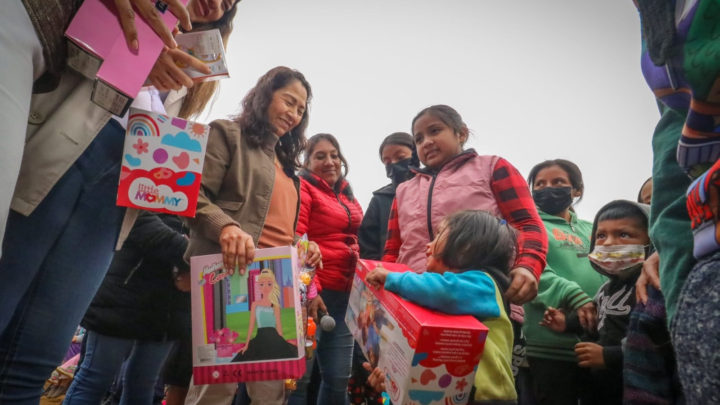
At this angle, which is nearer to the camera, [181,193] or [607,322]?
[181,193]

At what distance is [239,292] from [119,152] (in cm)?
52

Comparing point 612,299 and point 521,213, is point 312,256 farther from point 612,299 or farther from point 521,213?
point 612,299

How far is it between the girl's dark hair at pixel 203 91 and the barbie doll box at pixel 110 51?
1.35 feet

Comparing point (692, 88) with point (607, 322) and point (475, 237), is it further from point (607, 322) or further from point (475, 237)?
point (607, 322)

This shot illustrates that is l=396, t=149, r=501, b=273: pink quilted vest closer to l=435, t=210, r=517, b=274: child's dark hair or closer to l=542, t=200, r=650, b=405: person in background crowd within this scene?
l=435, t=210, r=517, b=274: child's dark hair

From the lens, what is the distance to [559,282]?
6.17 feet

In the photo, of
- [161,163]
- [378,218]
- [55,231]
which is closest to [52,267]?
[55,231]

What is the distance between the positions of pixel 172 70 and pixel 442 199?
3.73ft

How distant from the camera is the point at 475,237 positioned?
4.34ft

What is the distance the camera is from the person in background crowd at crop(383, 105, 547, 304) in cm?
155

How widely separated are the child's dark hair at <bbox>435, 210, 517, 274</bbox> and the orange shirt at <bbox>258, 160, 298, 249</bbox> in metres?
0.62

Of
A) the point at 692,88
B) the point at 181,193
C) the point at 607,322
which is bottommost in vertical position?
the point at 607,322

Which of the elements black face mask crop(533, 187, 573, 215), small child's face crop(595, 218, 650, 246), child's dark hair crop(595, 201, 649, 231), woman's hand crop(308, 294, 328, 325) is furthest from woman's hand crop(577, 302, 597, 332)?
woman's hand crop(308, 294, 328, 325)

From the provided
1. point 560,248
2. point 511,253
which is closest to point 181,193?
point 511,253
